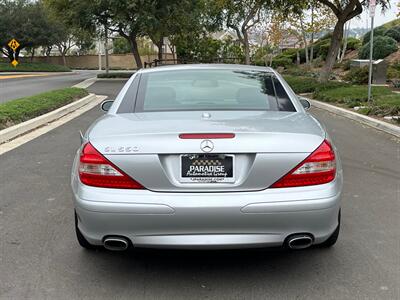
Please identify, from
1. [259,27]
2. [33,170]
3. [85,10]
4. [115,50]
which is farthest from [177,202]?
[115,50]

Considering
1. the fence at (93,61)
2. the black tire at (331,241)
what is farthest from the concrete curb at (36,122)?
the fence at (93,61)

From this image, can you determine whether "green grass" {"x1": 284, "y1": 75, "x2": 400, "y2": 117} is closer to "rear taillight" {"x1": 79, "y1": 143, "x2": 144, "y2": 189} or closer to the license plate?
the license plate

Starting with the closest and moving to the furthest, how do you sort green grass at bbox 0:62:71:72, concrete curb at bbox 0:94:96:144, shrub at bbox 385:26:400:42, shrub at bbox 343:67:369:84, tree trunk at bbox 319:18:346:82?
concrete curb at bbox 0:94:96:144, tree trunk at bbox 319:18:346:82, shrub at bbox 343:67:369:84, shrub at bbox 385:26:400:42, green grass at bbox 0:62:71:72

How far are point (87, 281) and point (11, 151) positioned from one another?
16.8 ft

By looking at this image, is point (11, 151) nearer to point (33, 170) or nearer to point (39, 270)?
point (33, 170)

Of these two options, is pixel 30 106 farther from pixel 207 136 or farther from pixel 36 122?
pixel 207 136

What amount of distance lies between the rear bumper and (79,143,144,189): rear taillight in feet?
0.16

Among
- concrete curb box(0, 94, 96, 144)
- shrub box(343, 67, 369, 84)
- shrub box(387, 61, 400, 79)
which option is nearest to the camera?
concrete curb box(0, 94, 96, 144)

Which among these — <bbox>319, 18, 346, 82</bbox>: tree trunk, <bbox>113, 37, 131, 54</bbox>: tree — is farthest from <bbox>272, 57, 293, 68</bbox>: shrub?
<bbox>113, 37, 131, 54</bbox>: tree

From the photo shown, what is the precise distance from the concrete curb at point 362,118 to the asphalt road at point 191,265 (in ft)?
15.6

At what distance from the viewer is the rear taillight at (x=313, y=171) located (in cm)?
326

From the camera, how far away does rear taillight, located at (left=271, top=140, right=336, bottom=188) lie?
326 cm

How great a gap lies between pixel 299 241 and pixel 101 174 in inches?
54.3

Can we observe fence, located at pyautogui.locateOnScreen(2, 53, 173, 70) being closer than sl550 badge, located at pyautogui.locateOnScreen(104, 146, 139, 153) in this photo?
No
